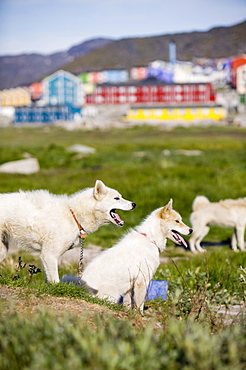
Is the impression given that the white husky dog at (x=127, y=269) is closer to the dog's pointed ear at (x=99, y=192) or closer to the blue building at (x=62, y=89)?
the dog's pointed ear at (x=99, y=192)

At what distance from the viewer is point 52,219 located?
8.17 metres

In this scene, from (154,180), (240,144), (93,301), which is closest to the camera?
(93,301)

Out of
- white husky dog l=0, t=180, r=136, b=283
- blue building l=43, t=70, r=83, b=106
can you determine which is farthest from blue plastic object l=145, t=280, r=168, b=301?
blue building l=43, t=70, r=83, b=106

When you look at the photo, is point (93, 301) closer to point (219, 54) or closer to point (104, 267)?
point (104, 267)

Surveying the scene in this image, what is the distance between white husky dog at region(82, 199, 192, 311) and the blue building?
13507cm

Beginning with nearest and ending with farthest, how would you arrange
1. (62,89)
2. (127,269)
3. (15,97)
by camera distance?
(127,269) < (62,89) < (15,97)

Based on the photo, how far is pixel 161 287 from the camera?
9.36 metres

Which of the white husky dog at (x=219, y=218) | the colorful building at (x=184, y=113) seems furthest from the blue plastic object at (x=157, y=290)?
the colorful building at (x=184, y=113)

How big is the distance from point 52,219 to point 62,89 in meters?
137

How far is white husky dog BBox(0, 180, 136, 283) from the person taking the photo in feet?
26.7

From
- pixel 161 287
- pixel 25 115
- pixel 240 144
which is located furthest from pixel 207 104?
pixel 161 287

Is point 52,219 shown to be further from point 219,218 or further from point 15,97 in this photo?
point 15,97

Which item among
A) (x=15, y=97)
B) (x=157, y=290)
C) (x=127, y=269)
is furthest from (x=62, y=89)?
(x=127, y=269)

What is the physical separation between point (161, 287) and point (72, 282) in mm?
1998
